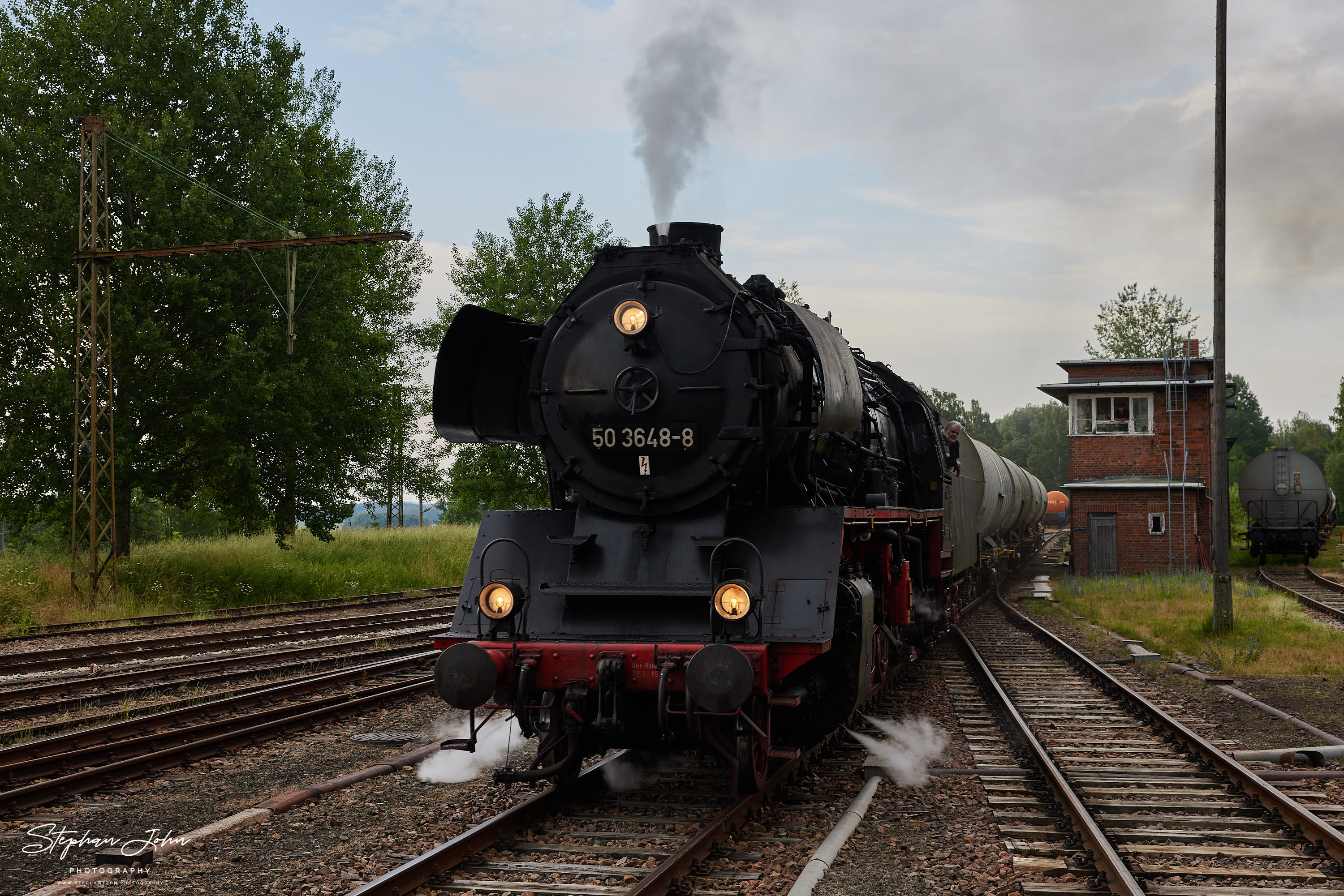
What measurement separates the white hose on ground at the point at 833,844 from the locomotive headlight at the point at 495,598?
87.5 inches

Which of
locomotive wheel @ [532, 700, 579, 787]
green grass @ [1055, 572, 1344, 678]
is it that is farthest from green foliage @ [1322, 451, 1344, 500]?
locomotive wheel @ [532, 700, 579, 787]

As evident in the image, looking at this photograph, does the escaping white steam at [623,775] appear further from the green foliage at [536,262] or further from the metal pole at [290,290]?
the green foliage at [536,262]

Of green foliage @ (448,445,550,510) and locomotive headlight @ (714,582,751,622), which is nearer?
locomotive headlight @ (714,582,751,622)

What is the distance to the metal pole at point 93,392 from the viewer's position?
15742mm

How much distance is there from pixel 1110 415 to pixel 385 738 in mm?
22776

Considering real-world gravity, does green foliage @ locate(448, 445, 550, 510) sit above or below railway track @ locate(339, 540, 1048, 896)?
above

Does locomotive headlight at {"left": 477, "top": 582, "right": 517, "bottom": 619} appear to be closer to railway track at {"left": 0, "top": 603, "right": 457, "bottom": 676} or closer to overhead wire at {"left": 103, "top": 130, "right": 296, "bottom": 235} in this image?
railway track at {"left": 0, "top": 603, "right": 457, "bottom": 676}

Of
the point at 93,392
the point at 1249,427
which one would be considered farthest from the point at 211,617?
the point at 1249,427

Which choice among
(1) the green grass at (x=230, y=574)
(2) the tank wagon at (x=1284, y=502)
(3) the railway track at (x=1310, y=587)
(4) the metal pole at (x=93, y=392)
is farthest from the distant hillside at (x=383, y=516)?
(2) the tank wagon at (x=1284, y=502)

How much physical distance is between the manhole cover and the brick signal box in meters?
20.5

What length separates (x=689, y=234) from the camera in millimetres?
7129

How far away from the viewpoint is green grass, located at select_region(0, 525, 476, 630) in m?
16.3

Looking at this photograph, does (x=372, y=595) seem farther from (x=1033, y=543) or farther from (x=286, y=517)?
(x=1033, y=543)
